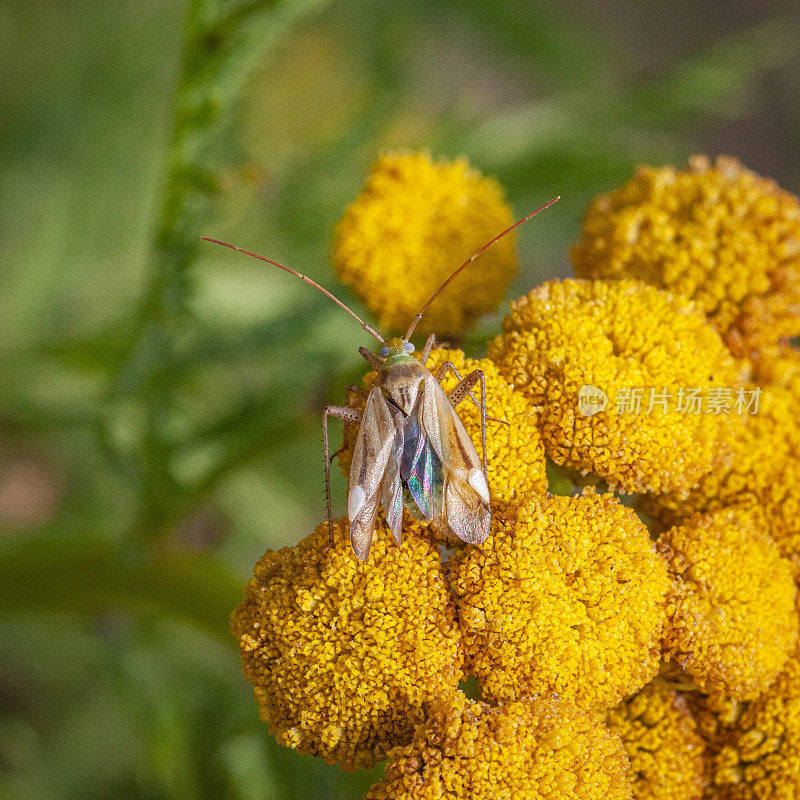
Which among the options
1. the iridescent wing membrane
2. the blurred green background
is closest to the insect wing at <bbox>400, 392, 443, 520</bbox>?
the iridescent wing membrane

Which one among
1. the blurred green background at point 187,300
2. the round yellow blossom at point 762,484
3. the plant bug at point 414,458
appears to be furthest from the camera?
the blurred green background at point 187,300

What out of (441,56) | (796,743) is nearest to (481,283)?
(796,743)

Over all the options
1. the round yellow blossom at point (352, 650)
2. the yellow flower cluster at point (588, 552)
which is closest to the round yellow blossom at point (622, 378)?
the yellow flower cluster at point (588, 552)

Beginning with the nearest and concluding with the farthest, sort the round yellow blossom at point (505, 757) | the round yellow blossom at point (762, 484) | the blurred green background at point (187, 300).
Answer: the round yellow blossom at point (505, 757) < the round yellow blossom at point (762, 484) < the blurred green background at point (187, 300)

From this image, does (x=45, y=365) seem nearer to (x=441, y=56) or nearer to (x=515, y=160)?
(x=515, y=160)

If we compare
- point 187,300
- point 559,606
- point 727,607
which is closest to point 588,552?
point 559,606

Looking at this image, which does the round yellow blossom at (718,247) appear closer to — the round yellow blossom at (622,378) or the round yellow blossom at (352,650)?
the round yellow blossom at (622,378)

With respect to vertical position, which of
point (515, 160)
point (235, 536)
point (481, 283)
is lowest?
point (481, 283)

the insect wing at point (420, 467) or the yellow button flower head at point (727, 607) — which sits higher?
the insect wing at point (420, 467)
